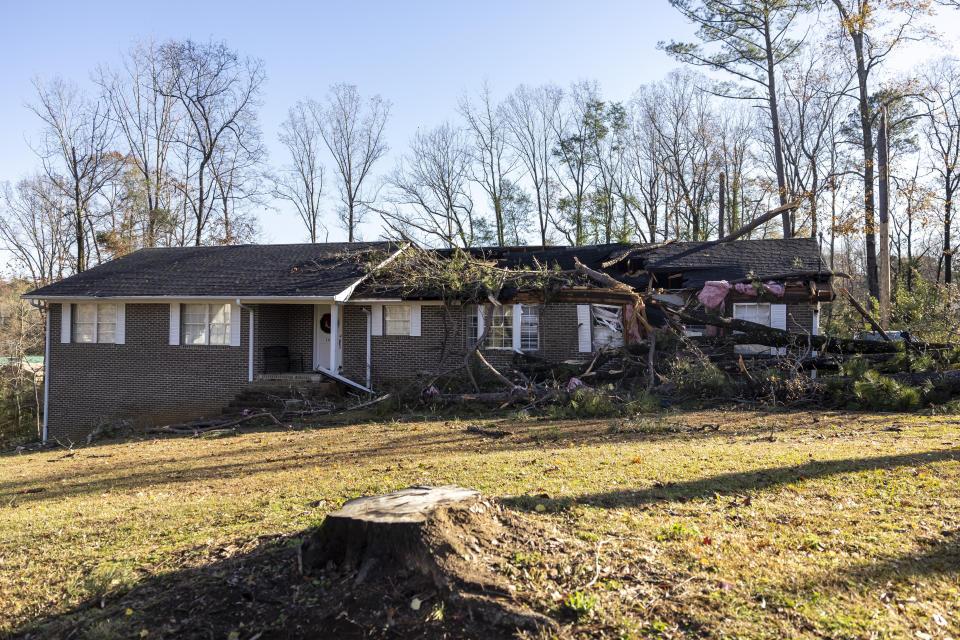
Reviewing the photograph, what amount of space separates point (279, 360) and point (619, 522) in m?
15.3

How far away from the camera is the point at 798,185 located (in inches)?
1350

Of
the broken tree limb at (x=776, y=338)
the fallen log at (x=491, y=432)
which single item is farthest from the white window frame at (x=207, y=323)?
the broken tree limb at (x=776, y=338)

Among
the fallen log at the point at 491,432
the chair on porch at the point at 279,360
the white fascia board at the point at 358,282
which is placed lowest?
the fallen log at the point at 491,432

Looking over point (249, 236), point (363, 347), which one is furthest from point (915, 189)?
point (249, 236)

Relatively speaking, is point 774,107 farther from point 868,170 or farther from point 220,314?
point 220,314

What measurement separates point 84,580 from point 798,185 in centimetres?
3692

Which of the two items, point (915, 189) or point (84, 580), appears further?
point (915, 189)

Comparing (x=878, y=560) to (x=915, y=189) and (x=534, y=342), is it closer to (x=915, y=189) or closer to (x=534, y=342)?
(x=534, y=342)

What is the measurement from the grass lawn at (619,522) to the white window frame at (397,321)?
8.22m

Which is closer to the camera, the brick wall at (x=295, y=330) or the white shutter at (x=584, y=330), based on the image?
the white shutter at (x=584, y=330)

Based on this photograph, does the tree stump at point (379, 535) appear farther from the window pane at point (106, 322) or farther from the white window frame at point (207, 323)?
the window pane at point (106, 322)

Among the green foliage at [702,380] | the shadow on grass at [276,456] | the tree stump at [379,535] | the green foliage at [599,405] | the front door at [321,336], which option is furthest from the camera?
the front door at [321,336]

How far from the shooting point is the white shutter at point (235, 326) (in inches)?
689

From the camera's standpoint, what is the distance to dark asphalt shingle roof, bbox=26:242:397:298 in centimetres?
1745
